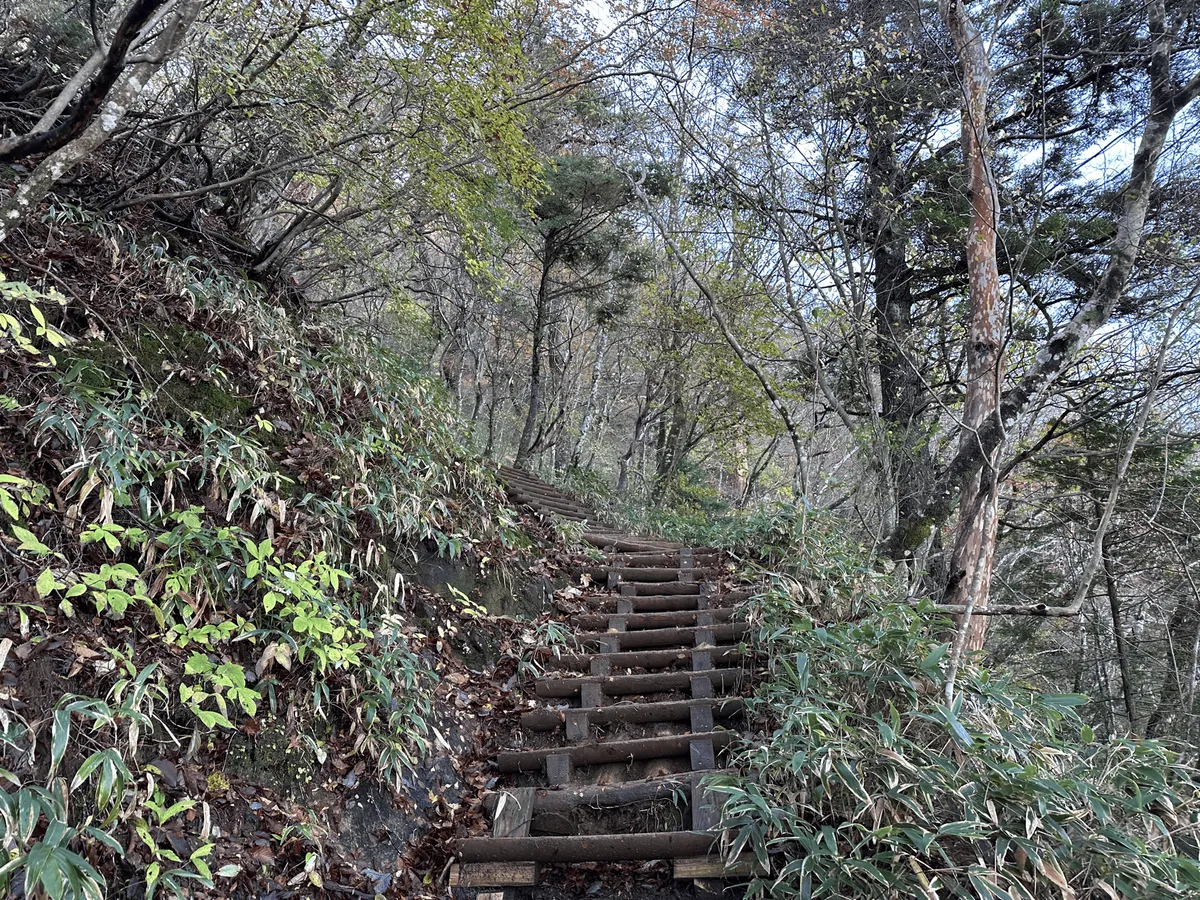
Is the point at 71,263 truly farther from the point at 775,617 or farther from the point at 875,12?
the point at 875,12

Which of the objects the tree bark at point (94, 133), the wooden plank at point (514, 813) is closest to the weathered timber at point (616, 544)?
the wooden plank at point (514, 813)

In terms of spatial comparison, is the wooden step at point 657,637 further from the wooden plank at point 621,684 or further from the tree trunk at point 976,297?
the tree trunk at point 976,297

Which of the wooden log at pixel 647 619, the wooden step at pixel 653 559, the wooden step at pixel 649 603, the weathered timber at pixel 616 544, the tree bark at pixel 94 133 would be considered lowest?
the wooden log at pixel 647 619

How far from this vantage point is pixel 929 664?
10.1 feet

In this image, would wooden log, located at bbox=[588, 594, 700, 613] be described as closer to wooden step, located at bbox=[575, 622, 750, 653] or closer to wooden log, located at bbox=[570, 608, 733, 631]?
wooden log, located at bbox=[570, 608, 733, 631]

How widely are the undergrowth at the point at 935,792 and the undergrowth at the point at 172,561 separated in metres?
2.01

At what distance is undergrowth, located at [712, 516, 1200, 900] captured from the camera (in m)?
2.28

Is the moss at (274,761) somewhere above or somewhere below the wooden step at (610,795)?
above

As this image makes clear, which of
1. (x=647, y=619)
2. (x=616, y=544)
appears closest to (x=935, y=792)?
(x=647, y=619)

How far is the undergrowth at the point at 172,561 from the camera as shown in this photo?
78.6 inches

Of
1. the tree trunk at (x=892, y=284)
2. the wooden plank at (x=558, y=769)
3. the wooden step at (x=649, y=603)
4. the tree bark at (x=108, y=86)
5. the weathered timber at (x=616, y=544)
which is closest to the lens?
the tree bark at (x=108, y=86)

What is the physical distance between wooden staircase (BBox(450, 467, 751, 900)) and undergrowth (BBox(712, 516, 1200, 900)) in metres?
0.30

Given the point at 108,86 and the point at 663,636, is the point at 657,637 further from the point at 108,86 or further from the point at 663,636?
the point at 108,86

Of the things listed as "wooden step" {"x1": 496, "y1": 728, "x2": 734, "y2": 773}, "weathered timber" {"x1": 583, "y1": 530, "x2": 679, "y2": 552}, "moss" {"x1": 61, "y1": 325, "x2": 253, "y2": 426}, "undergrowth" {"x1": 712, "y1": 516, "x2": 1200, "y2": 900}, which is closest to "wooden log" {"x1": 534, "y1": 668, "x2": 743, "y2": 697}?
"wooden step" {"x1": 496, "y1": 728, "x2": 734, "y2": 773}
